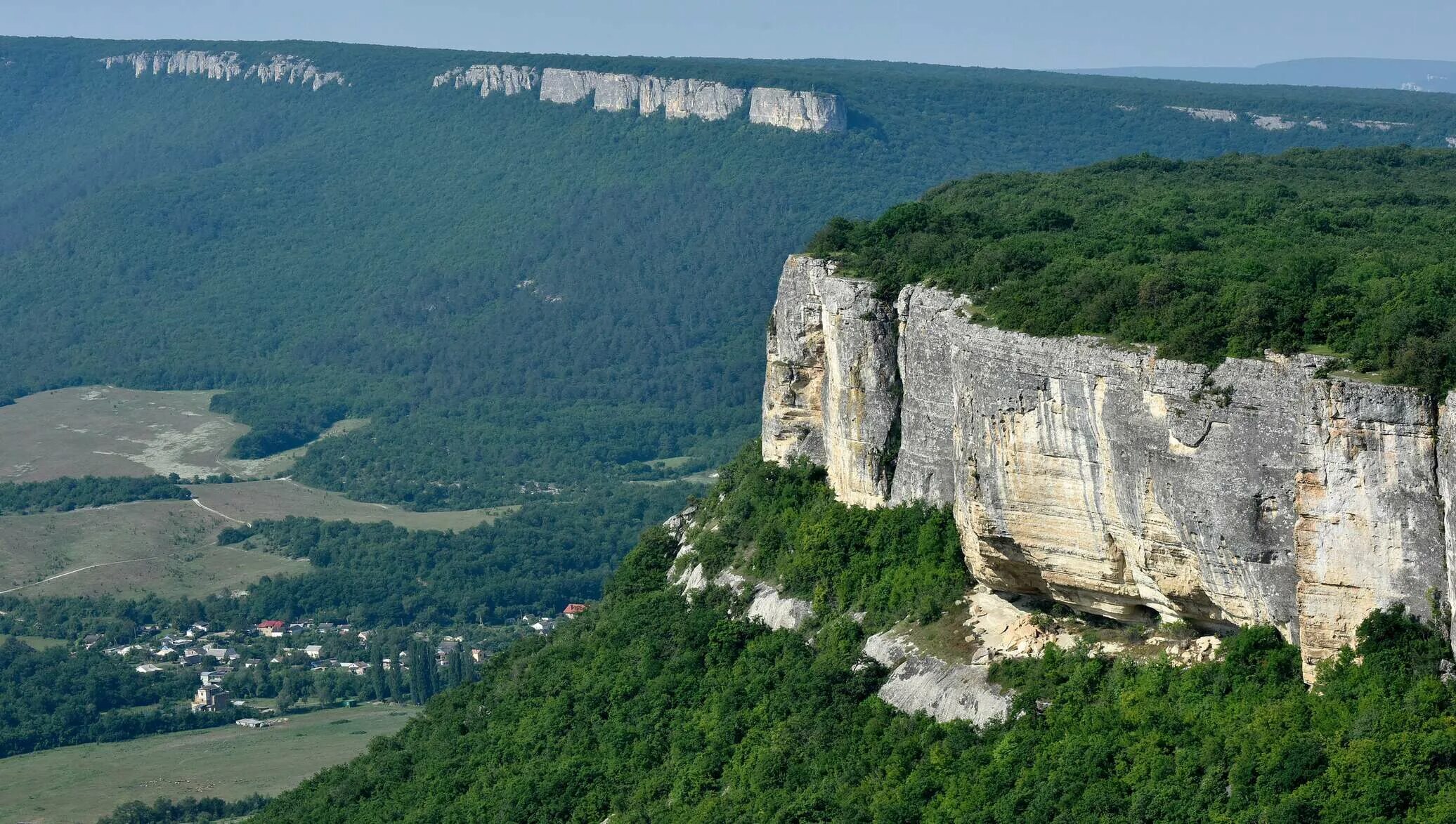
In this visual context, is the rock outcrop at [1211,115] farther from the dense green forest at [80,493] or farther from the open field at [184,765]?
the open field at [184,765]

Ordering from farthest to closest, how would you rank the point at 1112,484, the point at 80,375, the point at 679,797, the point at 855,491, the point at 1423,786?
the point at 80,375 → the point at 855,491 → the point at 679,797 → the point at 1112,484 → the point at 1423,786

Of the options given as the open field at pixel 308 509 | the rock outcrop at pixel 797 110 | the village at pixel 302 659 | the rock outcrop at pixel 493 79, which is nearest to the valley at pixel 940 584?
the village at pixel 302 659

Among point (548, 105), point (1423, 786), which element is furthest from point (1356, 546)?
point (548, 105)

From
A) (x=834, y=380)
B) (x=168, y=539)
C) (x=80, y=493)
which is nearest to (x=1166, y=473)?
(x=834, y=380)

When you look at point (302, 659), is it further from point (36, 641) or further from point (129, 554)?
point (129, 554)

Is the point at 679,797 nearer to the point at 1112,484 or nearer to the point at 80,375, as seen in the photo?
the point at 1112,484

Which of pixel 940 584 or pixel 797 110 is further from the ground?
pixel 797 110
